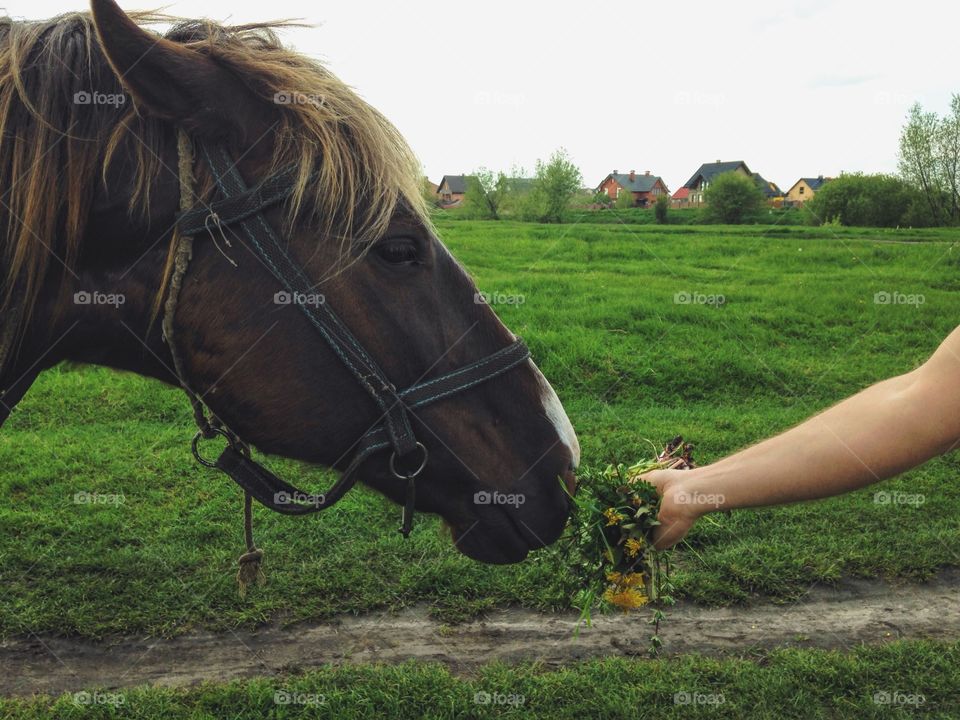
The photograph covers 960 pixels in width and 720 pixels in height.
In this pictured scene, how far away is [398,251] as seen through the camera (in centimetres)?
211

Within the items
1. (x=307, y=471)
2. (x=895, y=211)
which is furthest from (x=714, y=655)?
(x=895, y=211)

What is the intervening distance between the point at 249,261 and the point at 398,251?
42cm

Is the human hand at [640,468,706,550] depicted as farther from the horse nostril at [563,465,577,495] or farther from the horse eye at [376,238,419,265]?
the horse eye at [376,238,419,265]

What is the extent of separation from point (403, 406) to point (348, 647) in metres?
2.29

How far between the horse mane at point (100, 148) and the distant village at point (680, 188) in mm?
25258

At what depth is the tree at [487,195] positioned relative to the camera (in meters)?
31.3

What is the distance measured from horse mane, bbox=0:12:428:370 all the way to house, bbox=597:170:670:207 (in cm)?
5076

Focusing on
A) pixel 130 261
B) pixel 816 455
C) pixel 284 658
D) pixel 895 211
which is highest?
pixel 895 211

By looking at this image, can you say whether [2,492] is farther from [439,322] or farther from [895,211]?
[895,211]

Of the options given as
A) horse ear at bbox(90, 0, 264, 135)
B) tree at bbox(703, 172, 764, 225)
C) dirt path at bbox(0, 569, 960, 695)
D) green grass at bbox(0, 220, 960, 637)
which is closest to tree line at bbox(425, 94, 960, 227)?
tree at bbox(703, 172, 764, 225)

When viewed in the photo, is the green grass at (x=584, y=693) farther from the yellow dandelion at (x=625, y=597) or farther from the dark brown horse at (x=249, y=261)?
the dark brown horse at (x=249, y=261)

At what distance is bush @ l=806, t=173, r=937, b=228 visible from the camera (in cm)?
1820

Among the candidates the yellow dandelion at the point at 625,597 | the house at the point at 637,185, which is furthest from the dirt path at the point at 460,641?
the house at the point at 637,185

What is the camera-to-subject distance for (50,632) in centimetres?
394
